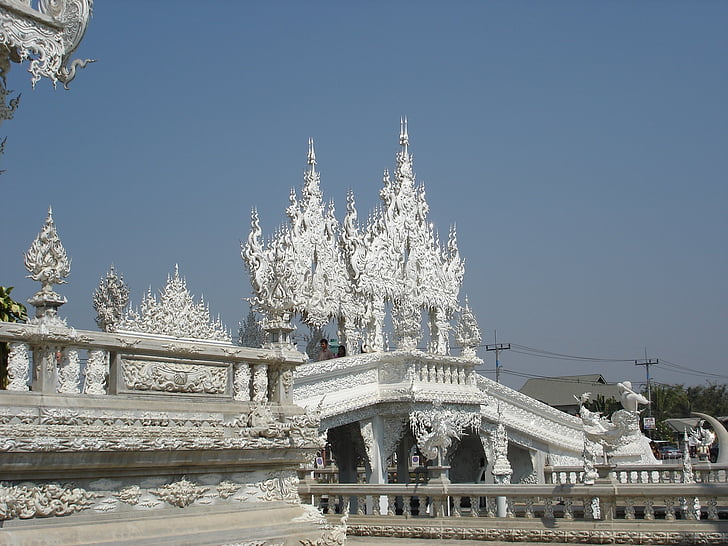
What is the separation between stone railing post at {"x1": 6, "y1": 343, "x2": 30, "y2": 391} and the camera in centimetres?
761

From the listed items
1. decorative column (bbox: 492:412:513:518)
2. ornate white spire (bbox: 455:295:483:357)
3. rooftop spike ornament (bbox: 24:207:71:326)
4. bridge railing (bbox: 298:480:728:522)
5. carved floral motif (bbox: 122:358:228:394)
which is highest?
ornate white spire (bbox: 455:295:483:357)

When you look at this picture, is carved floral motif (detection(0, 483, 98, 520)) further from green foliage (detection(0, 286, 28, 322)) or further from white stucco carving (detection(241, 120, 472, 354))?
white stucco carving (detection(241, 120, 472, 354))

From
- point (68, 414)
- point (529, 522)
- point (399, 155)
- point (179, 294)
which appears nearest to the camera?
point (68, 414)

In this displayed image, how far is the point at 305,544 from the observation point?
30.2 feet

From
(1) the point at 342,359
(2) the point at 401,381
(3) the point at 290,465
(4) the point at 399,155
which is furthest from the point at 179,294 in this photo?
(4) the point at 399,155

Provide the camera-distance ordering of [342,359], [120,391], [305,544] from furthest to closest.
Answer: [342,359] < [305,544] < [120,391]

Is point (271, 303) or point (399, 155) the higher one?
point (399, 155)

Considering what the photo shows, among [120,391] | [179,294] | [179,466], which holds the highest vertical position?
[179,294]

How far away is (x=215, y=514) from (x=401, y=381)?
13.3 meters

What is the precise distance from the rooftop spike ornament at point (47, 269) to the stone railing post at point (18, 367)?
0.27 m

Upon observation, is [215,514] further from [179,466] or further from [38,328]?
[38,328]

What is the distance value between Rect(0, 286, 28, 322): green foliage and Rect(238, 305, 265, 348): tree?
1188 centimetres

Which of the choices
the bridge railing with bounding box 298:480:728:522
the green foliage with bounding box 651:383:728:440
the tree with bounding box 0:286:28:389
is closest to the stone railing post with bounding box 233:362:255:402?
the tree with bounding box 0:286:28:389

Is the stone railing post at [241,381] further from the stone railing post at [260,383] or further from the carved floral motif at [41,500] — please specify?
the carved floral motif at [41,500]
